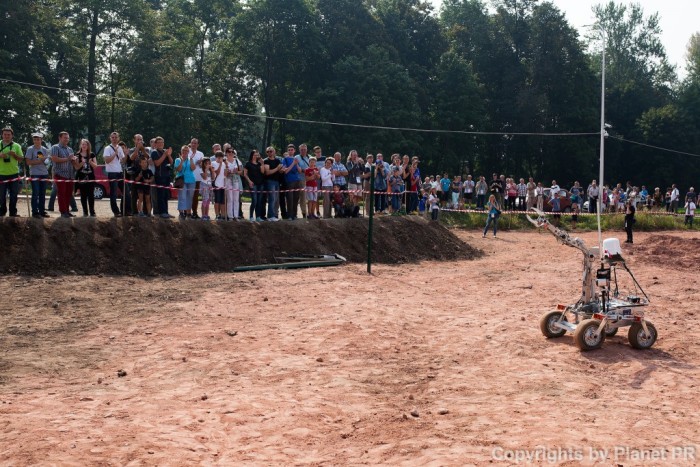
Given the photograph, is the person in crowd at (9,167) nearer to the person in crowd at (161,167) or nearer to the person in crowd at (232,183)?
the person in crowd at (161,167)

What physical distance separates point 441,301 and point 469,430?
758 cm

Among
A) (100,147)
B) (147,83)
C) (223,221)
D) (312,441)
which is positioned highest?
(147,83)

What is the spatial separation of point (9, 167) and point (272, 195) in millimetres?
7023

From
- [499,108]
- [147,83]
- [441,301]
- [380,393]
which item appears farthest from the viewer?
[499,108]

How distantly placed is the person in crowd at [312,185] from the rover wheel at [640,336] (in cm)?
1184

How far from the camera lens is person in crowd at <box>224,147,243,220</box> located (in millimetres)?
19453

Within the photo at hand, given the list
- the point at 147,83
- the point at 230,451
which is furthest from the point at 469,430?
the point at 147,83

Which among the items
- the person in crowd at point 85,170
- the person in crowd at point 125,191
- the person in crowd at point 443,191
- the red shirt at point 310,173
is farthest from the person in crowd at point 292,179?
the person in crowd at point 443,191

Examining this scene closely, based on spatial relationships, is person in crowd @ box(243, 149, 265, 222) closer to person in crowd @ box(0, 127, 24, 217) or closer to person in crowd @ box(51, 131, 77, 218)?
person in crowd @ box(51, 131, 77, 218)

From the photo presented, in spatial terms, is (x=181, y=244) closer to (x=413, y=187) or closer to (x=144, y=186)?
(x=144, y=186)

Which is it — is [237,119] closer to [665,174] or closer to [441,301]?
[665,174]

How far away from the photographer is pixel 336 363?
10211 millimetres

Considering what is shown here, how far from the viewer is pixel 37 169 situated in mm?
16672

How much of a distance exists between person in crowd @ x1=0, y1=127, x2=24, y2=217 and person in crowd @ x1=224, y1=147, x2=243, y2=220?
5.23 metres
